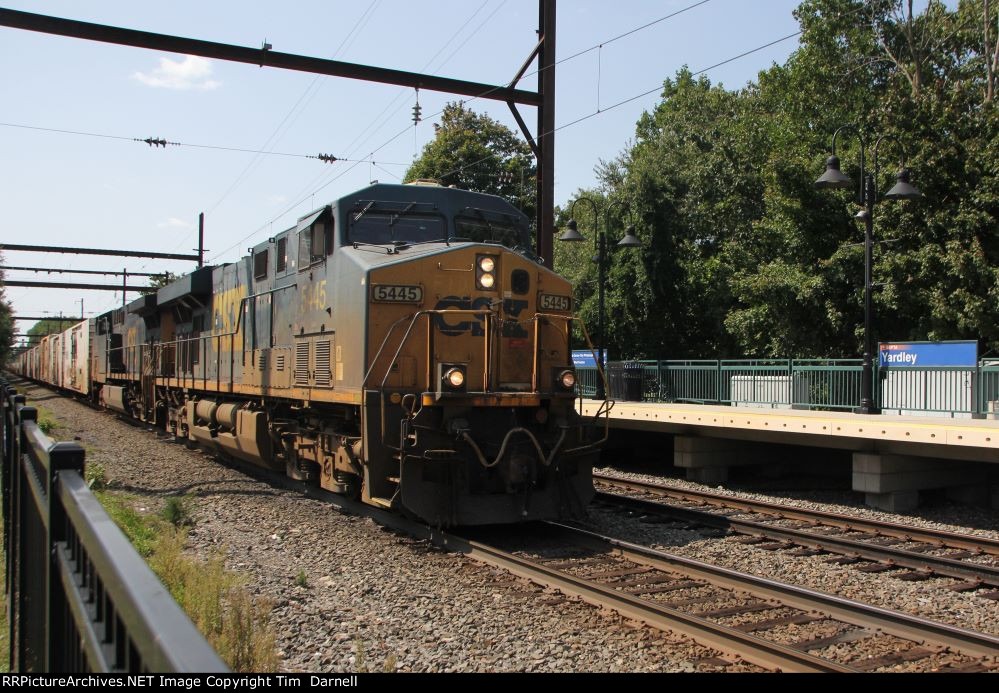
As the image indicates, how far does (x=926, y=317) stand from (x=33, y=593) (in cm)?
2157

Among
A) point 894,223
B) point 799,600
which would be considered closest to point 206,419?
point 799,600

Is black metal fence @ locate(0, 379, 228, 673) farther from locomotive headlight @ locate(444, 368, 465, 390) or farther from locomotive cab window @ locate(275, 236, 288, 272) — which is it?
locomotive cab window @ locate(275, 236, 288, 272)

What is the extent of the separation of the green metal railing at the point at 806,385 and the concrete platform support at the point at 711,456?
2893 millimetres

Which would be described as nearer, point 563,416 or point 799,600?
point 799,600

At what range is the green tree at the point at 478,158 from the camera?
40.8 meters

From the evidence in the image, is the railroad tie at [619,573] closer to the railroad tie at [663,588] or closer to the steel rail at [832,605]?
the steel rail at [832,605]

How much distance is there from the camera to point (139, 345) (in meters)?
21.6

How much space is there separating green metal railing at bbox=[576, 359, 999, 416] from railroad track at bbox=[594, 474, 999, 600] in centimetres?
247

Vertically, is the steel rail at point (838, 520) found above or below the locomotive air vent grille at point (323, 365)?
below

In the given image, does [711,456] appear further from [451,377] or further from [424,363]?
[451,377]

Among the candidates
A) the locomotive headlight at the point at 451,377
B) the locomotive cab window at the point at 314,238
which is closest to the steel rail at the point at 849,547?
the locomotive headlight at the point at 451,377

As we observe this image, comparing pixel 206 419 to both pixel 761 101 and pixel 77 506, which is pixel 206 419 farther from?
pixel 761 101

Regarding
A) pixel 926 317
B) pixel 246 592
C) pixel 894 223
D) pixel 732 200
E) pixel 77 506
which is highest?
pixel 732 200

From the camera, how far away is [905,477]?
1077 cm
